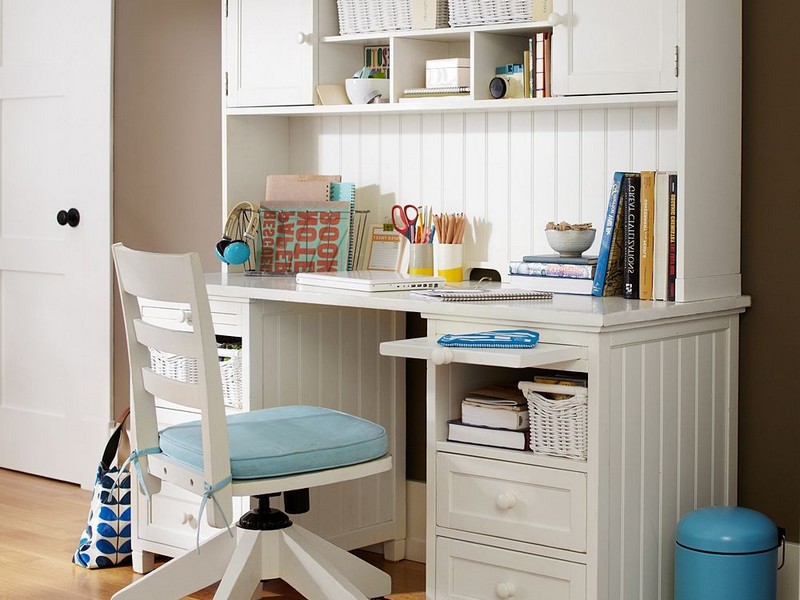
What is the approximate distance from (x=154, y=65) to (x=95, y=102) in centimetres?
25

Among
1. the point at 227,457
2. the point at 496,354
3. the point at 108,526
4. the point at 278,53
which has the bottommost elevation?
the point at 108,526

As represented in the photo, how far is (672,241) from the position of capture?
8.37 feet

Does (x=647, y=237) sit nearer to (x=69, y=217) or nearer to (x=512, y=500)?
(x=512, y=500)

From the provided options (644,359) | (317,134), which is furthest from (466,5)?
(644,359)

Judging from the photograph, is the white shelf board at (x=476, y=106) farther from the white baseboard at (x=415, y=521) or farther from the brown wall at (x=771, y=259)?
the white baseboard at (x=415, y=521)

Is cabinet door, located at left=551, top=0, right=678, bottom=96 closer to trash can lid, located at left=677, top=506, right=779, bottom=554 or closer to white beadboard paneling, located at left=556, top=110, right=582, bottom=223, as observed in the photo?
white beadboard paneling, located at left=556, top=110, right=582, bottom=223

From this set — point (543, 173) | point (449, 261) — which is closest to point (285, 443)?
point (449, 261)

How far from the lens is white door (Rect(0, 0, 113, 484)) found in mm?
3859

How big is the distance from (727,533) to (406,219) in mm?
1221

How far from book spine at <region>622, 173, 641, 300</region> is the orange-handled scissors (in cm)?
66

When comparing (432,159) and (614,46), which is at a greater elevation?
(614,46)

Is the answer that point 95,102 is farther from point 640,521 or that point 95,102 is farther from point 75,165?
point 640,521

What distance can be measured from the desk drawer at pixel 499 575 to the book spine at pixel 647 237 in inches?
25.4

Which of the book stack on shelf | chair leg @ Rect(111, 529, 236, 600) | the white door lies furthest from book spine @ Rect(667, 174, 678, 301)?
the white door
